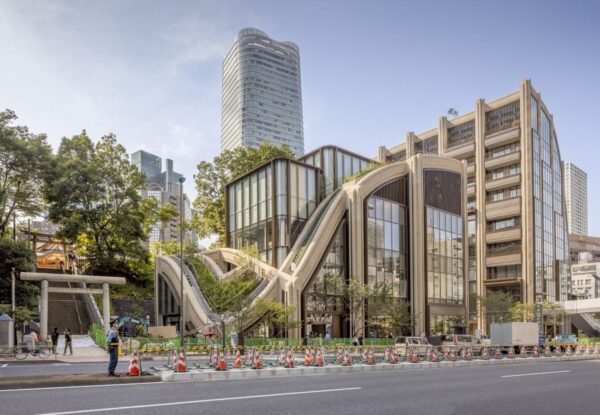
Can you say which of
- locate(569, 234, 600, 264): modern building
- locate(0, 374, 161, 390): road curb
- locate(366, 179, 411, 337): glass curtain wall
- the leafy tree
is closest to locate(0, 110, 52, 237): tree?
the leafy tree

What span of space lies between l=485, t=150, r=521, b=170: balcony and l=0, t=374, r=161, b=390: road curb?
7364 cm

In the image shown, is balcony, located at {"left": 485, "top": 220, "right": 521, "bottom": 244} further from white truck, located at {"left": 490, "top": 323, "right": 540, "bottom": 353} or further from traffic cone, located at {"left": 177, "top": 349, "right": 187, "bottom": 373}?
traffic cone, located at {"left": 177, "top": 349, "right": 187, "bottom": 373}

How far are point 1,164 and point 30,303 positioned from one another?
1689 cm

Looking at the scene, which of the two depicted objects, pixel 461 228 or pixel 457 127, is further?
pixel 457 127

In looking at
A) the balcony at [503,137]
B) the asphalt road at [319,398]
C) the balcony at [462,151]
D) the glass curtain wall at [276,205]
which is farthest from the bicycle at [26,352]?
the balcony at [462,151]

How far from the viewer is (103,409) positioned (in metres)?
10.1

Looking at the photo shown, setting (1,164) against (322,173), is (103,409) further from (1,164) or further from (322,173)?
(1,164)

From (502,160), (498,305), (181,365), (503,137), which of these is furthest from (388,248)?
(503,137)

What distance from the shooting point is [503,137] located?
81125mm

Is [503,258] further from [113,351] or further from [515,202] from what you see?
[113,351]

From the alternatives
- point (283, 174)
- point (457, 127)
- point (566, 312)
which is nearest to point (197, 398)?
point (283, 174)

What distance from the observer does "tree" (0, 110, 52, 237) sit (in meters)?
51.2

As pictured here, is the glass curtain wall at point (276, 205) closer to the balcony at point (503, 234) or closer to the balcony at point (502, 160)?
the balcony at point (503, 234)

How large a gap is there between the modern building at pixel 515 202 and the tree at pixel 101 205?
44.8 metres
